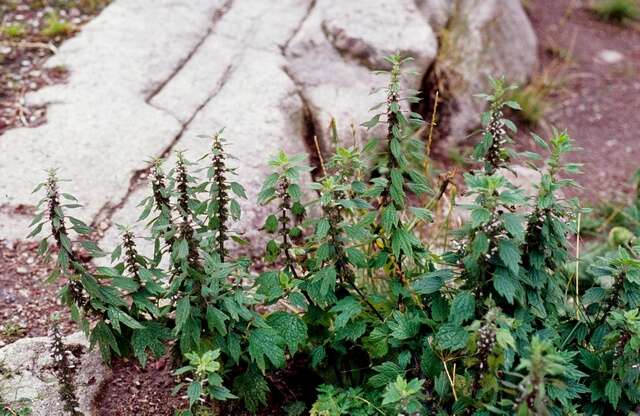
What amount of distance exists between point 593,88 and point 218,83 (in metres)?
3.51

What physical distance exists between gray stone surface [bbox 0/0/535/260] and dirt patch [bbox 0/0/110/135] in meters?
0.13

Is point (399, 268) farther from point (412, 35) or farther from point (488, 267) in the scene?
point (412, 35)

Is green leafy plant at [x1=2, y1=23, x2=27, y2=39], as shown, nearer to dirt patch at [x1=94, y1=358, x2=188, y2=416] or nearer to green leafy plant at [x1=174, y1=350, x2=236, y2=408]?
dirt patch at [x1=94, y1=358, x2=188, y2=416]

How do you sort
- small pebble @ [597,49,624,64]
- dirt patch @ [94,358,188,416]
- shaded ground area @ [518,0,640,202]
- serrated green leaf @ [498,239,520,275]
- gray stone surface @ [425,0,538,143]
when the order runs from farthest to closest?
small pebble @ [597,49,624,64]
shaded ground area @ [518,0,640,202]
gray stone surface @ [425,0,538,143]
dirt patch @ [94,358,188,416]
serrated green leaf @ [498,239,520,275]

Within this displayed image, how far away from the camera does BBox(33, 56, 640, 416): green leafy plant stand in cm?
248

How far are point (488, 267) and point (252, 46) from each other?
2.89 meters

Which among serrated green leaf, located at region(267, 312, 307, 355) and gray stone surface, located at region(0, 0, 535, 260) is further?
gray stone surface, located at region(0, 0, 535, 260)

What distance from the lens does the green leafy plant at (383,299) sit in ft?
8.14

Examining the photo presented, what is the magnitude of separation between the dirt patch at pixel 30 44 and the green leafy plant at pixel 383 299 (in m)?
1.97

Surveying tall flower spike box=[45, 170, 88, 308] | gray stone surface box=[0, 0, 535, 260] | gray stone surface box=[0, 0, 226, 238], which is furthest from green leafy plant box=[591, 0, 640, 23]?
tall flower spike box=[45, 170, 88, 308]

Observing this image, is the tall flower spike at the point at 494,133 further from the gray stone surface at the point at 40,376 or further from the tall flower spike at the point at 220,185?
the gray stone surface at the point at 40,376

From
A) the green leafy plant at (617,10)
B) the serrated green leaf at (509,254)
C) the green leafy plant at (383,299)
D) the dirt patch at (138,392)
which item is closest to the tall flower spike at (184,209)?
the green leafy plant at (383,299)

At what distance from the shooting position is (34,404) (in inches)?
110

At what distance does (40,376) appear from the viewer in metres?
2.89
